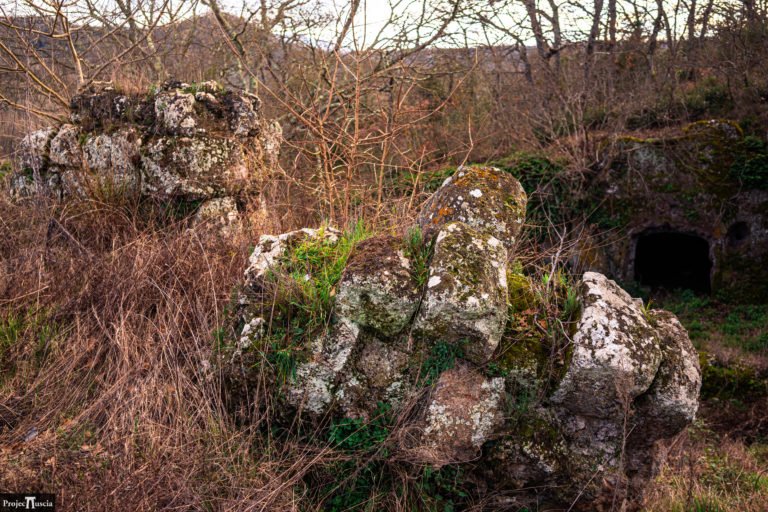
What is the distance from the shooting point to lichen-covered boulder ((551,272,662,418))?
2809 mm

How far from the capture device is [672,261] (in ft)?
35.8

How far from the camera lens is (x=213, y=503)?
235 cm

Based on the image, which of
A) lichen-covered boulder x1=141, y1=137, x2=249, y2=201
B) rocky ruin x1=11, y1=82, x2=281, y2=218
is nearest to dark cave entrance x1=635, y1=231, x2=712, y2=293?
rocky ruin x1=11, y1=82, x2=281, y2=218

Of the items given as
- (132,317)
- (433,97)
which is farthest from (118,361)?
(433,97)

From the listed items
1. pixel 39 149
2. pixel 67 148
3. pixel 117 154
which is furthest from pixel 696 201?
pixel 39 149

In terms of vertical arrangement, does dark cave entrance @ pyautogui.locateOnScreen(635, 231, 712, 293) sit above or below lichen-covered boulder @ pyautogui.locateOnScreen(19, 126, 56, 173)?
below

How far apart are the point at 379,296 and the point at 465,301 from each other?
54 cm

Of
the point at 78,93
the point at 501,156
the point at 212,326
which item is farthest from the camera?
the point at 501,156

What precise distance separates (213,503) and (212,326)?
1.38 metres

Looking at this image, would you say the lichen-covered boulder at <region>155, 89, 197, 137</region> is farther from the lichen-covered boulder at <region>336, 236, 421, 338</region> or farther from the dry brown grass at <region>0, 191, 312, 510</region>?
the lichen-covered boulder at <region>336, 236, 421, 338</region>

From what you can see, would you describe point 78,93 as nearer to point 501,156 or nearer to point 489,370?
point 489,370

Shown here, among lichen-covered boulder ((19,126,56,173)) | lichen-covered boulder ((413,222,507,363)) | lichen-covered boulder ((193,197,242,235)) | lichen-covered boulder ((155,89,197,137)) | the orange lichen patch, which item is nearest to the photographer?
lichen-covered boulder ((413,222,507,363))

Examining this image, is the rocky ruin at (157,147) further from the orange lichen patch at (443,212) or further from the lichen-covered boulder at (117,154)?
the orange lichen patch at (443,212)

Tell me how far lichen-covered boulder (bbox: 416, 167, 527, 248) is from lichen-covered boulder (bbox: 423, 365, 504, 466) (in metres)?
1.25
